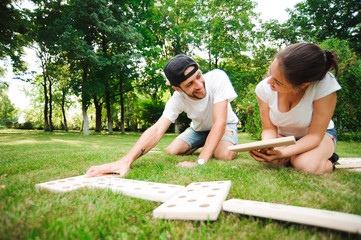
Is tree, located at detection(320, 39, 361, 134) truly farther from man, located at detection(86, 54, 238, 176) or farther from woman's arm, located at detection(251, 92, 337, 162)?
woman's arm, located at detection(251, 92, 337, 162)

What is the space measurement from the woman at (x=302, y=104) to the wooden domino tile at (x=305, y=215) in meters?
1.07

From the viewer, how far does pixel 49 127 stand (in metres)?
18.8

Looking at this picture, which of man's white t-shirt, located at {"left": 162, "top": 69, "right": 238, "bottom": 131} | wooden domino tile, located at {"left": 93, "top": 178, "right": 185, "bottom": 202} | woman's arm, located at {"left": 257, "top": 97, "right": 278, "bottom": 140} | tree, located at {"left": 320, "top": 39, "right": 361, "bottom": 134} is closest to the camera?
wooden domino tile, located at {"left": 93, "top": 178, "right": 185, "bottom": 202}

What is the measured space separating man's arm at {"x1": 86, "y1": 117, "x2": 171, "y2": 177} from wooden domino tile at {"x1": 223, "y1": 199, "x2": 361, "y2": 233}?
135 centimetres

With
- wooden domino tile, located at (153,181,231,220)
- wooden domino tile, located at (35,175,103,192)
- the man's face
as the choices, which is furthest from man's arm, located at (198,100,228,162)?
wooden domino tile, located at (35,175,103,192)

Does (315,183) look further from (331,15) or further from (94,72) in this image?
(331,15)

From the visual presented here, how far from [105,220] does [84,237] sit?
0.60 ft

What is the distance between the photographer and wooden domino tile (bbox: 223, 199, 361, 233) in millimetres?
830

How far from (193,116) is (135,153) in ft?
4.44

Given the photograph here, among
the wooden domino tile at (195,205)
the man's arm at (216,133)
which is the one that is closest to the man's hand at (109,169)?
the wooden domino tile at (195,205)

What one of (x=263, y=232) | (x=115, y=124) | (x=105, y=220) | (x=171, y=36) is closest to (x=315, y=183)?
(x=263, y=232)

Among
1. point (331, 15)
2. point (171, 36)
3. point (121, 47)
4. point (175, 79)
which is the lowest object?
point (175, 79)

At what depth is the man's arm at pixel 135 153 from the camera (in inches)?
80.2

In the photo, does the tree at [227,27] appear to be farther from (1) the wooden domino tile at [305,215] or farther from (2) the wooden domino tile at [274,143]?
(1) the wooden domino tile at [305,215]
